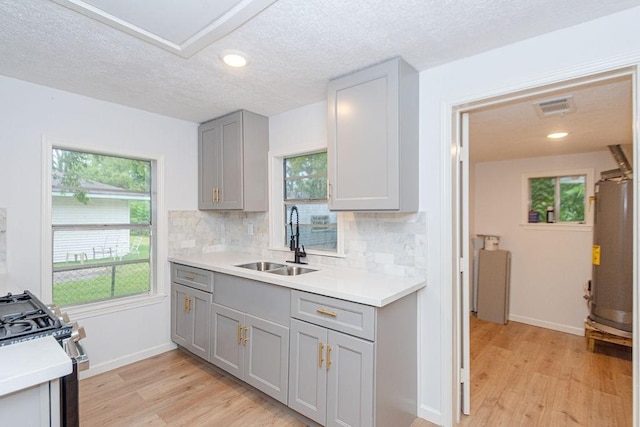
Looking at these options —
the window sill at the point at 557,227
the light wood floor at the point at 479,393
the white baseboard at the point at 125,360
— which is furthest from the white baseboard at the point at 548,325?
the white baseboard at the point at 125,360

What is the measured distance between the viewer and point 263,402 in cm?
233

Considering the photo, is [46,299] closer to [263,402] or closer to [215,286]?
[215,286]

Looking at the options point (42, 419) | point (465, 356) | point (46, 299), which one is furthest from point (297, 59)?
point (46, 299)

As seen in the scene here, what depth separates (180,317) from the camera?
301 centimetres

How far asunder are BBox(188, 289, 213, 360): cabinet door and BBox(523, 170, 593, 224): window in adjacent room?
4068mm

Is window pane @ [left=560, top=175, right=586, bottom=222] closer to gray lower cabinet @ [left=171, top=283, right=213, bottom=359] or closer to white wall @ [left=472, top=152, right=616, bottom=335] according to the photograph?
white wall @ [left=472, top=152, right=616, bottom=335]

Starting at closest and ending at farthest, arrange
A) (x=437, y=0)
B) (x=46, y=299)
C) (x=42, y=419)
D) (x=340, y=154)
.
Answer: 1. (x=42, y=419)
2. (x=437, y=0)
3. (x=340, y=154)
4. (x=46, y=299)

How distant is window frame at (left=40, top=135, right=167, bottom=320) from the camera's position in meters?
2.43

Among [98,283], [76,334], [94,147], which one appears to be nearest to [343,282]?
[76,334]

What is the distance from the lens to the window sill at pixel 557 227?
3.82 meters

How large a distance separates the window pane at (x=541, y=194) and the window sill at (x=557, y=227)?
0.51 feet

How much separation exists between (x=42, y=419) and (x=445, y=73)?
2.46 meters

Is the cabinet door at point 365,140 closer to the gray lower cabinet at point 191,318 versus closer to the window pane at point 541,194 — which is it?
the gray lower cabinet at point 191,318

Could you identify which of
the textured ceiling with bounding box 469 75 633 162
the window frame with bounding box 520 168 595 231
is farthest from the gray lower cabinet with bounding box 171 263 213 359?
the window frame with bounding box 520 168 595 231
